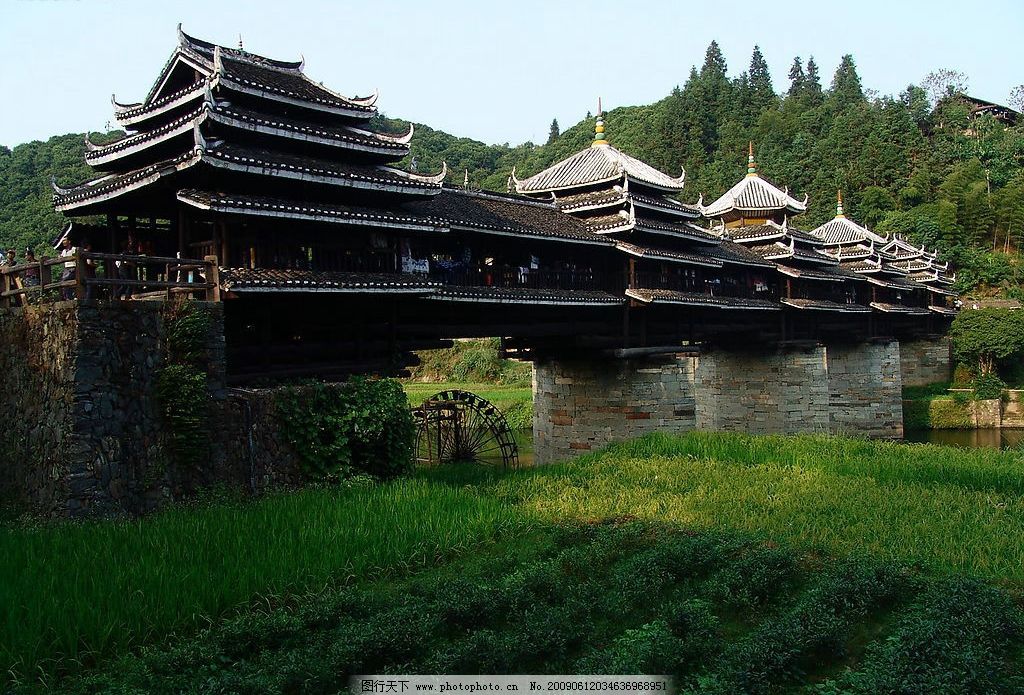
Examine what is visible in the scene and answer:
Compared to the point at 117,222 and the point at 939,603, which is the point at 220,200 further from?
the point at 939,603

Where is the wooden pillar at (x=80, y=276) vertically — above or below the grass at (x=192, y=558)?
above

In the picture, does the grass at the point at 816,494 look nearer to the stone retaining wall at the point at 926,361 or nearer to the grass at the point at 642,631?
the grass at the point at 642,631

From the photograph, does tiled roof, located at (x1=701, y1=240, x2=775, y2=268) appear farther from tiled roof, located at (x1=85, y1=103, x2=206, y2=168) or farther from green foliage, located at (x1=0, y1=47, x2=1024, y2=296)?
green foliage, located at (x1=0, y1=47, x2=1024, y2=296)

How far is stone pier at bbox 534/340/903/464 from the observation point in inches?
849

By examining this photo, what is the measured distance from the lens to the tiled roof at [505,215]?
16.3 metres

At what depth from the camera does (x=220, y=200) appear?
11.1 meters

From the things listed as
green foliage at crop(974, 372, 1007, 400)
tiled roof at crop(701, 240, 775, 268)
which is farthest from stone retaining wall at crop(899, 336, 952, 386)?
tiled roof at crop(701, 240, 775, 268)

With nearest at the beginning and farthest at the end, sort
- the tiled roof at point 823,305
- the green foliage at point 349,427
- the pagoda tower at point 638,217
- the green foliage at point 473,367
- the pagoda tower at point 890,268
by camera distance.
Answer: the green foliage at point 349,427
the pagoda tower at point 638,217
the tiled roof at point 823,305
the pagoda tower at point 890,268
the green foliage at point 473,367

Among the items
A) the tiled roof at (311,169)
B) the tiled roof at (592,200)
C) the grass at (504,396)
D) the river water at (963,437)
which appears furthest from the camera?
the grass at (504,396)

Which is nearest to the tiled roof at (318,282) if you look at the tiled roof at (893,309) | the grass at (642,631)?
the grass at (642,631)

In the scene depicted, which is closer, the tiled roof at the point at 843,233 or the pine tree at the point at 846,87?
the tiled roof at the point at 843,233

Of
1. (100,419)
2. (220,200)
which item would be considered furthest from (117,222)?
(100,419)

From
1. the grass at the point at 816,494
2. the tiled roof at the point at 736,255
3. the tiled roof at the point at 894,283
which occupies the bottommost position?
the grass at the point at 816,494

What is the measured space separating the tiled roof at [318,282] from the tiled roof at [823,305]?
60.2ft
